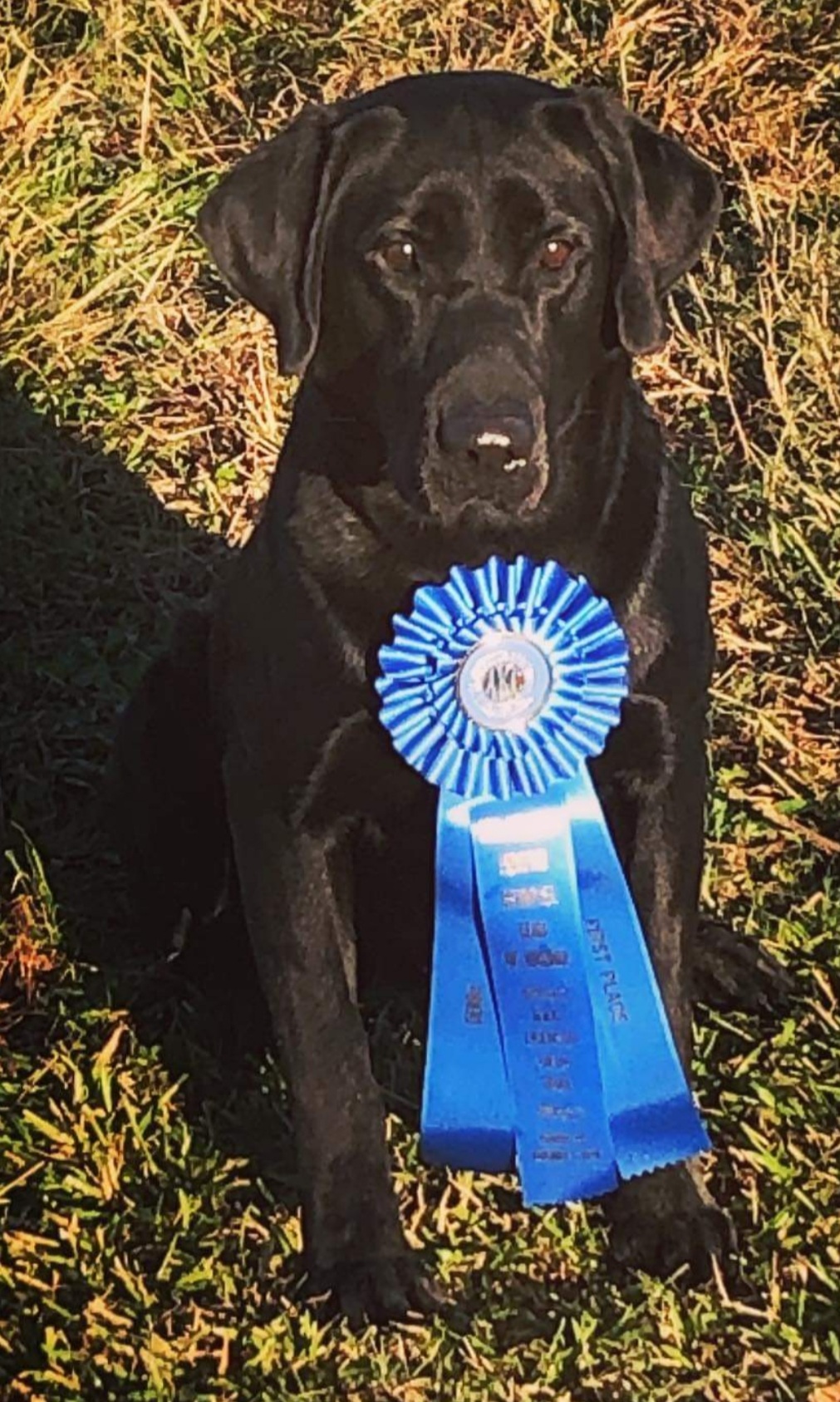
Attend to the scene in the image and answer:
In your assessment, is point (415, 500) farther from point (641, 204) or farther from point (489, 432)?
point (641, 204)

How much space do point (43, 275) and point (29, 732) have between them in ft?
3.34

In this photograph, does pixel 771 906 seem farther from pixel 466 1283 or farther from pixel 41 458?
pixel 41 458

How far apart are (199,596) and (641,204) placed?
1566mm

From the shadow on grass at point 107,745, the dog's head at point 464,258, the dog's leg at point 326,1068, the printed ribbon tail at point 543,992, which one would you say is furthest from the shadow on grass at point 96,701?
the dog's head at point 464,258

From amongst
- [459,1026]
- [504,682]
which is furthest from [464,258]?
[459,1026]

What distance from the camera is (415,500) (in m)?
2.51

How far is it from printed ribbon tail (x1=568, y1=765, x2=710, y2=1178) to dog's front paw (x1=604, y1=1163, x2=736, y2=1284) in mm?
44

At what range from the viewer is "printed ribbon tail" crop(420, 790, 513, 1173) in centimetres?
264

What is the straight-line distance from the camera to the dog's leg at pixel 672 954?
2.63m

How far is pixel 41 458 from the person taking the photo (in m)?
4.12

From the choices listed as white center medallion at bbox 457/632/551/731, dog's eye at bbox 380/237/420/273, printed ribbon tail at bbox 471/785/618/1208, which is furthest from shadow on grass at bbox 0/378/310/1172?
dog's eye at bbox 380/237/420/273

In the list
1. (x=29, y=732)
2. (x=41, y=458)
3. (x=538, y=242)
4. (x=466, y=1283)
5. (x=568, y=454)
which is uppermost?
(x=538, y=242)

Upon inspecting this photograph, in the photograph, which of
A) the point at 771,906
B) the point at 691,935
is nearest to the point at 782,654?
the point at 771,906

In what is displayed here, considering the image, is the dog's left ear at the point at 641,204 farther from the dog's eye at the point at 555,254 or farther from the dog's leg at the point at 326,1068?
the dog's leg at the point at 326,1068
